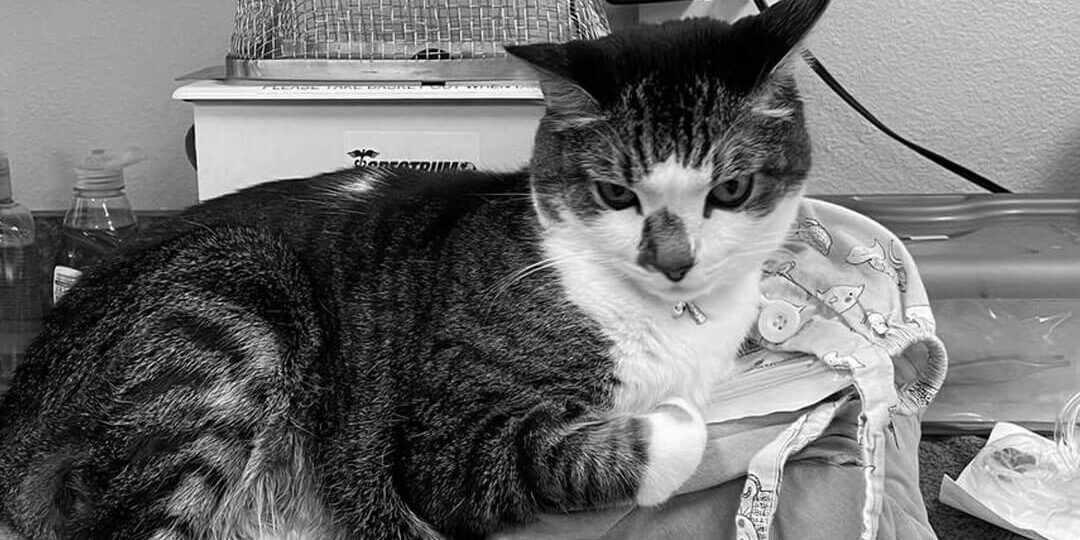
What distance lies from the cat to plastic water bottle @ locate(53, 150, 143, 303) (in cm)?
54

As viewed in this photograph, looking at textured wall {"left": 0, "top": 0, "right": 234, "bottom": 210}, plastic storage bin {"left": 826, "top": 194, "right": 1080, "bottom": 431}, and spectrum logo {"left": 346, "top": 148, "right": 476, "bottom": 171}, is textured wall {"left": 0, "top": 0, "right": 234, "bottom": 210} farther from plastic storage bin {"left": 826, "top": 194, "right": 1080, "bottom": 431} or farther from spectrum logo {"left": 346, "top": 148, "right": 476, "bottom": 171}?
plastic storage bin {"left": 826, "top": 194, "right": 1080, "bottom": 431}

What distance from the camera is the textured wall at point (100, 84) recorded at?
1831mm

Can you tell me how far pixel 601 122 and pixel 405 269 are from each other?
1.02 ft

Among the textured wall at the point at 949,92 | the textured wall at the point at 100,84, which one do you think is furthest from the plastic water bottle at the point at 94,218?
the textured wall at the point at 949,92

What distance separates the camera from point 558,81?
0.99 metres

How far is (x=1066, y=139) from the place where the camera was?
6.25 feet

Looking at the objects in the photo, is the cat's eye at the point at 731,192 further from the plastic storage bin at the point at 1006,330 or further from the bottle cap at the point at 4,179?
the bottle cap at the point at 4,179

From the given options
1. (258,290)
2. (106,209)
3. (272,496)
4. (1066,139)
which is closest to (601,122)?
(258,290)

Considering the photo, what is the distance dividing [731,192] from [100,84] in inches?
54.2

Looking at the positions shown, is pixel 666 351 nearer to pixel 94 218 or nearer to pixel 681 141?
pixel 681 141

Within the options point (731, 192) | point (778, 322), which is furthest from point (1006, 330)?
point (731, 192)

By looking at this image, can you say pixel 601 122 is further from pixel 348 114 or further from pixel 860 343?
pixel 348 114

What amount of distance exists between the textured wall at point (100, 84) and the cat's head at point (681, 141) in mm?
1086

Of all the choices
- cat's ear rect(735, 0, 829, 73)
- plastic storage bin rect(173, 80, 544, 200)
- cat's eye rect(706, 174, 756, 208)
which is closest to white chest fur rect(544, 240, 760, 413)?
cat's eye rect(706, 174, 756, 208)
